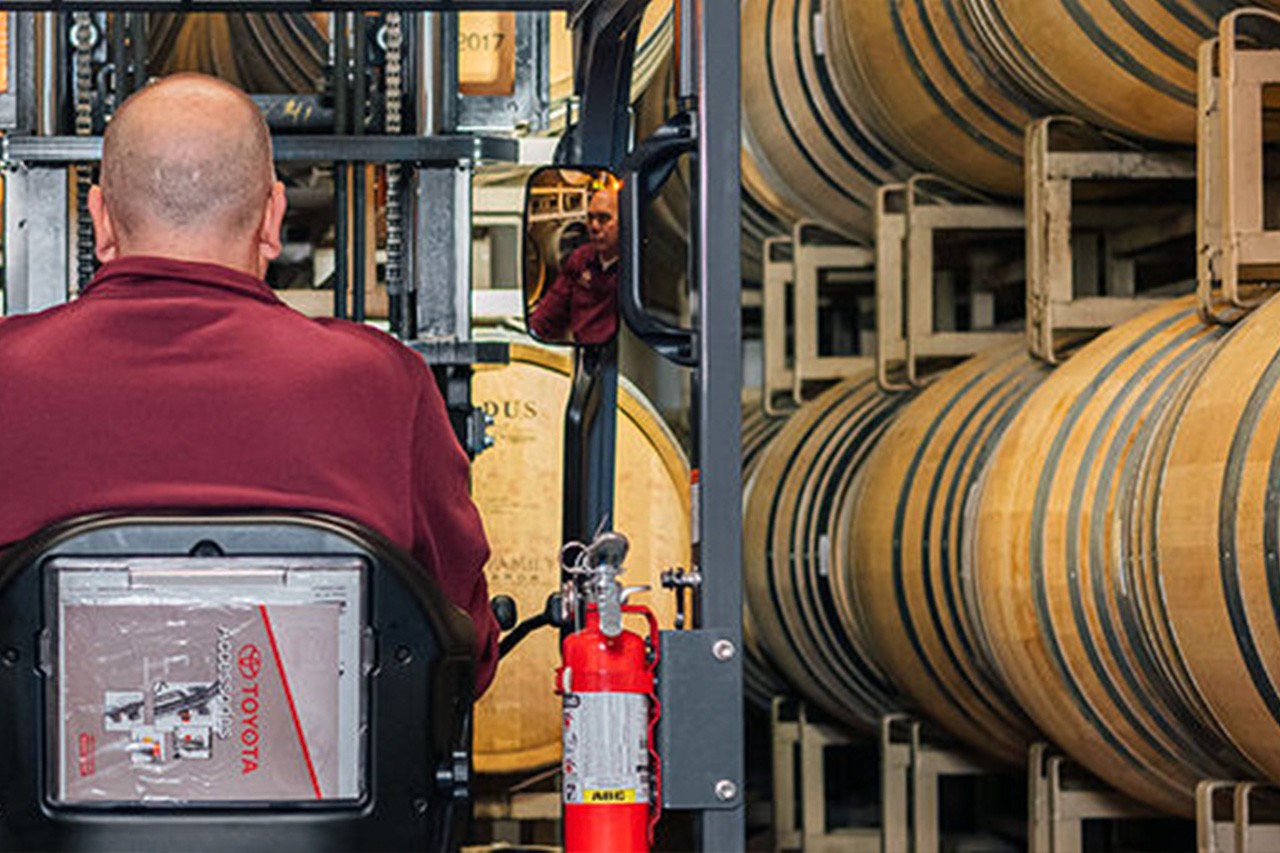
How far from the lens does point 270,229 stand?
2.75m

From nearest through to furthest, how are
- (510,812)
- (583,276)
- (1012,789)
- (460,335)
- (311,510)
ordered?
1. (311,510)
2. (583,276)
3. (460,335)
4. (510,812)
5. (1012,789)

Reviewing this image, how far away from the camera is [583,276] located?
3072mm

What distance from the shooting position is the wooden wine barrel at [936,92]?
5.79m

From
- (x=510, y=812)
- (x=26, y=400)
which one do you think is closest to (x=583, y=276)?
(x=26, y=400)

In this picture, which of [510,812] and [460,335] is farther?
[510,812]

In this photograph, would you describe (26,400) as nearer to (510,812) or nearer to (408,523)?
(408,523)

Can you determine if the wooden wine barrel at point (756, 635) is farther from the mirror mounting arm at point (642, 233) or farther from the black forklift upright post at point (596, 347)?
the mirror mounting arm at point (642, 233)

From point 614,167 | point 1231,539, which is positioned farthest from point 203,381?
point 1231,539

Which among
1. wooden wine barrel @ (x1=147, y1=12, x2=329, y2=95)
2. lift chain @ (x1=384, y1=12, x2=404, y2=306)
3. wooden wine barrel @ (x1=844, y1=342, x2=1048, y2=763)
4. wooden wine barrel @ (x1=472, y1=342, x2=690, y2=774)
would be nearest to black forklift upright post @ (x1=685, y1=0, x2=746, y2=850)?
lift chain @ (x1=384, y1=12, x2=404, y2=306)

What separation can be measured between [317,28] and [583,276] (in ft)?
10.0

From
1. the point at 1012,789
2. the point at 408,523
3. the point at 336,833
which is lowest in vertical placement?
the point at 1012,789

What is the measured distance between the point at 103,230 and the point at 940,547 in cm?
336

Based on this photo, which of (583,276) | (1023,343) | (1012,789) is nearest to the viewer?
(583,276)

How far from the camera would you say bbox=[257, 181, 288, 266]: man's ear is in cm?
273
